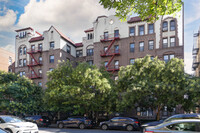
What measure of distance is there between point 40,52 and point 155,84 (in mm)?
25747

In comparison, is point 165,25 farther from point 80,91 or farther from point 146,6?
point 146,6

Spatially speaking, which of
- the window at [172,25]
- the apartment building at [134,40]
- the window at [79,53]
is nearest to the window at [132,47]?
the apartment building at [134,40]

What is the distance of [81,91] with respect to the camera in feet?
70.2

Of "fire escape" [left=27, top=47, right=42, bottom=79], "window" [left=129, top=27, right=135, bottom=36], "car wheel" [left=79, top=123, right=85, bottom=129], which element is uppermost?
"window" [left=129, top=27, right=135, bottom=36]

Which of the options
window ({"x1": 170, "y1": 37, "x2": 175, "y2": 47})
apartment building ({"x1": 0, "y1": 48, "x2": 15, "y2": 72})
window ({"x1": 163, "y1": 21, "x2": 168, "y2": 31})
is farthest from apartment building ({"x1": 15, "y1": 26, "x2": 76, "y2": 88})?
window ({"x1": 170, "y1": 37, "x2": 175, "y2": 47})

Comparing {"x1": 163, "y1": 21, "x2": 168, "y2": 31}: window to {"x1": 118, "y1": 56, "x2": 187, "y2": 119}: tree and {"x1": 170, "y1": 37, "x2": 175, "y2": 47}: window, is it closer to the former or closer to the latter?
{"x1": 170, "y1": 37, "x2": 175, "y2": 47}: window

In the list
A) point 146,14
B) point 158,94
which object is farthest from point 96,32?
point 146,14

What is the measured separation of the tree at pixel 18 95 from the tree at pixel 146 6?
20.9 m

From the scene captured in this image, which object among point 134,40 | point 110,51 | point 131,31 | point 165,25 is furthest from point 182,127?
point 131,31

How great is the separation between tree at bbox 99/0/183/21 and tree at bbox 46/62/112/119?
13.4 meters

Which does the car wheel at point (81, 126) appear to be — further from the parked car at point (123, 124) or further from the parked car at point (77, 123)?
the parked car at point (123, 124)

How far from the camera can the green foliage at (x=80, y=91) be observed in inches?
819

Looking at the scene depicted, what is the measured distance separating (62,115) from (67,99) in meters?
11.2

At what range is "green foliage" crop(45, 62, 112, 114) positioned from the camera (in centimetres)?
2080
